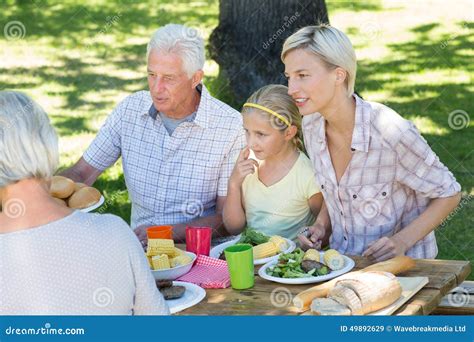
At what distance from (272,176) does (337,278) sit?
3.62 feet

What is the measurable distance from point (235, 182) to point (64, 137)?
438 cm

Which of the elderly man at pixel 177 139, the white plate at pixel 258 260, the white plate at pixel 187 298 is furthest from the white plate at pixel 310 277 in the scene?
the elderly man at pixel 177 139

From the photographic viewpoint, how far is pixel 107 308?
115 inches

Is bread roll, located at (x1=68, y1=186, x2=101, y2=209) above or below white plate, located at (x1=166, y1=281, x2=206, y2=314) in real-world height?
above

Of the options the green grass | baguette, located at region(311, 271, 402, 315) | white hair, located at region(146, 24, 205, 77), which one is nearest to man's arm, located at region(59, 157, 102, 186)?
white hair, located at region(146, 24, 205, 77)

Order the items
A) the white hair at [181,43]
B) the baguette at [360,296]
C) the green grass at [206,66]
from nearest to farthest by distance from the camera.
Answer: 1. the baguette at [360,296]
2. the white hair at [181,43]
3. the green grass at [206,66]

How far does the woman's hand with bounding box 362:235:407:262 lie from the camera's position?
3.82 meters

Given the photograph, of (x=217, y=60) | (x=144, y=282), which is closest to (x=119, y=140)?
(x=144, y=282)

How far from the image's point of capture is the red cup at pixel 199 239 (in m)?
3.95

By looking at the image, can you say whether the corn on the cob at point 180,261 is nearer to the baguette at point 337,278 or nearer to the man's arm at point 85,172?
the baguette at point 337,278

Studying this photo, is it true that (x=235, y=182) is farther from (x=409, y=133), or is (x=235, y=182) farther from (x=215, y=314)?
(x=215, y=314)

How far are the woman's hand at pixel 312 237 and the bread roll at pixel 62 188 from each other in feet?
3.42

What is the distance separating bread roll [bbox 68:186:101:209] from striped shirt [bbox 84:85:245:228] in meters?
0.50

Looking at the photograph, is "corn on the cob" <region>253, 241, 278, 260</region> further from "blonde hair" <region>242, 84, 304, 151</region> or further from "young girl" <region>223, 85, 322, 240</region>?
"blonde hair" <region>242, 84, 304, 151</region>
